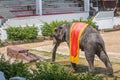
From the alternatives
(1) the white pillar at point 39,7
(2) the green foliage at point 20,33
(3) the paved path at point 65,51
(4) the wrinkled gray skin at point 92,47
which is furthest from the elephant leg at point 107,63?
(1) the white pillar at point 39,7

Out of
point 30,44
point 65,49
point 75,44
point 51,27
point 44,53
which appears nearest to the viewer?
point 75,44

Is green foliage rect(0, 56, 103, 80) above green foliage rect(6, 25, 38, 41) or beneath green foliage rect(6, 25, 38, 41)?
above

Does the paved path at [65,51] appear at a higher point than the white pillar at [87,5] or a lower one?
lower

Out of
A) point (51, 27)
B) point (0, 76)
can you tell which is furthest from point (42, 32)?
point (0, 76)

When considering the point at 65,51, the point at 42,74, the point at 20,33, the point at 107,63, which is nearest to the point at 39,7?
the point at 20,33

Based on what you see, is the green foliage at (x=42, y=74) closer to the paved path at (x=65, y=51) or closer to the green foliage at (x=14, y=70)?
the green foliage at (x=14, y=70)

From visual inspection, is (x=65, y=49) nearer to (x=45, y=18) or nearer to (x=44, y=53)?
(x=44, y=53)

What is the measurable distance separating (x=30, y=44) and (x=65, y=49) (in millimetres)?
2524

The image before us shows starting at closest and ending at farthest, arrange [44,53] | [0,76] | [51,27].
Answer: [0,76] → [44,53] → [51,27]

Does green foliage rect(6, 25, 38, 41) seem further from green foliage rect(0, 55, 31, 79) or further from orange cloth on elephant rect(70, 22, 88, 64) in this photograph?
green foliage rect(0, 55, 31, 79)

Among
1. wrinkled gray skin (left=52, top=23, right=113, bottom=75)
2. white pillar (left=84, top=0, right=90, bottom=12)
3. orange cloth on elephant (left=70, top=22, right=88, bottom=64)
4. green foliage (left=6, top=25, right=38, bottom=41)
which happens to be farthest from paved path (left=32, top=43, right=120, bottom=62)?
white pillar (left=84, top=0, right=90, bottom=12)

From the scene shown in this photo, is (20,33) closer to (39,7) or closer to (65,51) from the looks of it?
(65,51)

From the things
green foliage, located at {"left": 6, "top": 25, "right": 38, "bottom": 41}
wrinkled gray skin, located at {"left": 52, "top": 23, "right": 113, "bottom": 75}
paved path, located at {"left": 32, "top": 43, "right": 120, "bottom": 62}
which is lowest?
paved path, located at {"left": 32, "top": 43, "right": 120, "bottom": 62}

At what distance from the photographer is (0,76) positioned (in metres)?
5.21
